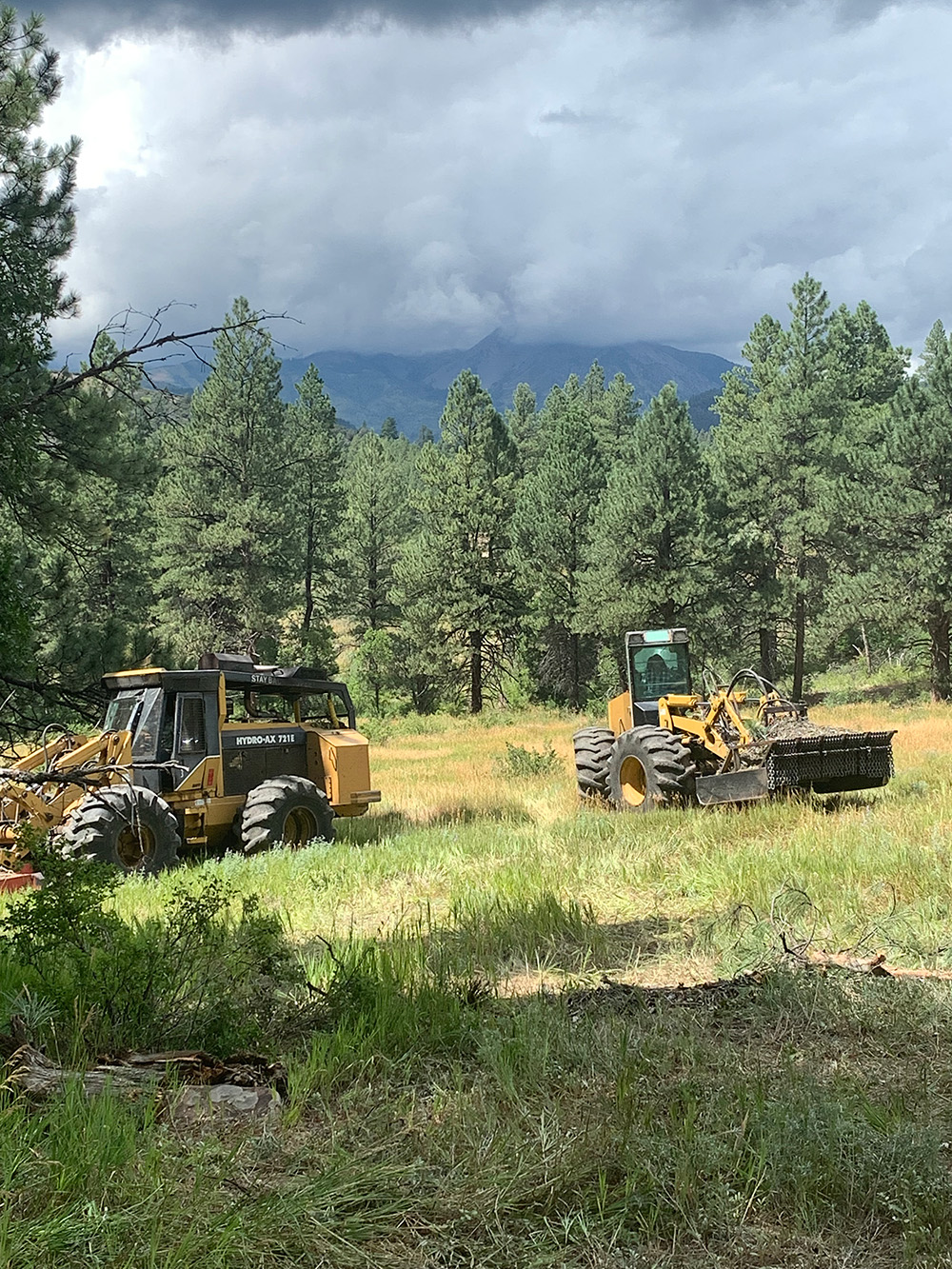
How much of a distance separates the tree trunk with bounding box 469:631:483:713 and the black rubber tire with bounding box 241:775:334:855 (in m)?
28.1

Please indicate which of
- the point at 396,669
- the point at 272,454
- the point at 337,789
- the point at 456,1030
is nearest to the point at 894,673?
the point at 396,669

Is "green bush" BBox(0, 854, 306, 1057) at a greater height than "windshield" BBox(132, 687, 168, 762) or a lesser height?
lesser

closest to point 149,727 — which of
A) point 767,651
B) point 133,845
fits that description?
point 133,845

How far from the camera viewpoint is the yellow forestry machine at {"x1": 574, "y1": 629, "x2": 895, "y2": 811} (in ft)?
37.3

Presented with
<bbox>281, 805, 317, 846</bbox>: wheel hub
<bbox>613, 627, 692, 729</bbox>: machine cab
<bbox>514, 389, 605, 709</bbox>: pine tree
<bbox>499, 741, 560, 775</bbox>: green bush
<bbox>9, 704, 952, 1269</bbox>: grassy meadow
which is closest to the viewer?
<bbox>9, 704, 952, 1269</bbox>: grassy meadow

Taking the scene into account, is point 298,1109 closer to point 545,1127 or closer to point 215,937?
point 545,1127

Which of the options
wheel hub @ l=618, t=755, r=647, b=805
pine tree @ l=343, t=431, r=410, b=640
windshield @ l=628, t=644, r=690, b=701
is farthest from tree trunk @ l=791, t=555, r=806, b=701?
wheel hub @ l=618, t=755, r=647, b=805

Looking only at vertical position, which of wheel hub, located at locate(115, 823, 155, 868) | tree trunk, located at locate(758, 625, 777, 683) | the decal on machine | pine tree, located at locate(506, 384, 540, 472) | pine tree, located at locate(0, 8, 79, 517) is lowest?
wheel hub, located at locate(115, 823, 155, 868)

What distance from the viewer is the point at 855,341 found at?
45000 mm

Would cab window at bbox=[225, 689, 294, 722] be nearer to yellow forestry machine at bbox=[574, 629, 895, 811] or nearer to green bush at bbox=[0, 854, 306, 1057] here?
yellow forestry machine at bbox=[574, 629, 895, 811]

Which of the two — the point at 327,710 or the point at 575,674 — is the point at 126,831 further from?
the point at 575,674

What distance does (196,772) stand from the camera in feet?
37.8

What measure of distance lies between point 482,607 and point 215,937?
34.1 m

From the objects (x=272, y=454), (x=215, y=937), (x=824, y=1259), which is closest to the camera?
(x=824, y=1259)
